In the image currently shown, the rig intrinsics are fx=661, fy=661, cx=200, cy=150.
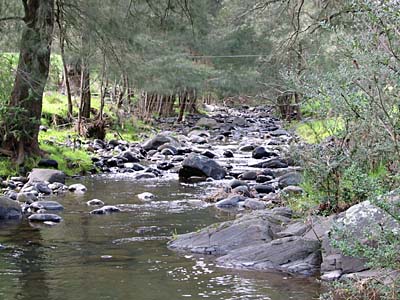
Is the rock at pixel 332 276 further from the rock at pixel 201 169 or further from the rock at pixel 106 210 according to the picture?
the rock at pixel 201 169

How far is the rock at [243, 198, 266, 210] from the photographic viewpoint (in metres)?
10.6

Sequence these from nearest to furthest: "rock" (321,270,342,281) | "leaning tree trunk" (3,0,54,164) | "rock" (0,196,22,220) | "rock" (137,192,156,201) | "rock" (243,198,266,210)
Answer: "rock" (321,270,342,281) < "rock" (0,196,22,220) < "rock" (243,198,266,210) < "rock" (137,192,156,201) < "leaning tree trunk" (3,0,54,164)

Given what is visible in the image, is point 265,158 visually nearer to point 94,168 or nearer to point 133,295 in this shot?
point 94,168

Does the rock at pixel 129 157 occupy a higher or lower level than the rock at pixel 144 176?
higher

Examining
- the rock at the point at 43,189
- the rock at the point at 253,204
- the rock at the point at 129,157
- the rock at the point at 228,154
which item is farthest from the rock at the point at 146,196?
the rock at the point at 228,154

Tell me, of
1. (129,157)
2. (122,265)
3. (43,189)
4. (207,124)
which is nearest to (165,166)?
(129,157)

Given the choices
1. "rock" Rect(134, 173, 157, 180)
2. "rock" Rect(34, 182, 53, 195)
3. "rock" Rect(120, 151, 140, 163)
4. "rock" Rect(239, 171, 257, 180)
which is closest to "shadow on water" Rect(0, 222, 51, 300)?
"rock" Rect(34, 182, 53, 195)

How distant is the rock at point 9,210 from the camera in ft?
31.8

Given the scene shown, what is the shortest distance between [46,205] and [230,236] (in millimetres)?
3756

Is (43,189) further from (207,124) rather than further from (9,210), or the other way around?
(207,124)

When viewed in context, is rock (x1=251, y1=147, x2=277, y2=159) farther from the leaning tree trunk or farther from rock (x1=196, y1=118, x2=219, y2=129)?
rock (x1=196, y1=118, x2=219, y2=129)

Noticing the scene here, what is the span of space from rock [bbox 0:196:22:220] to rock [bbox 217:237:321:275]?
12.4 ft

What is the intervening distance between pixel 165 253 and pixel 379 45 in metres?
4.10

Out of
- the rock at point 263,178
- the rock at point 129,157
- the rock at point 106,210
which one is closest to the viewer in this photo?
the rock at point 106,210
